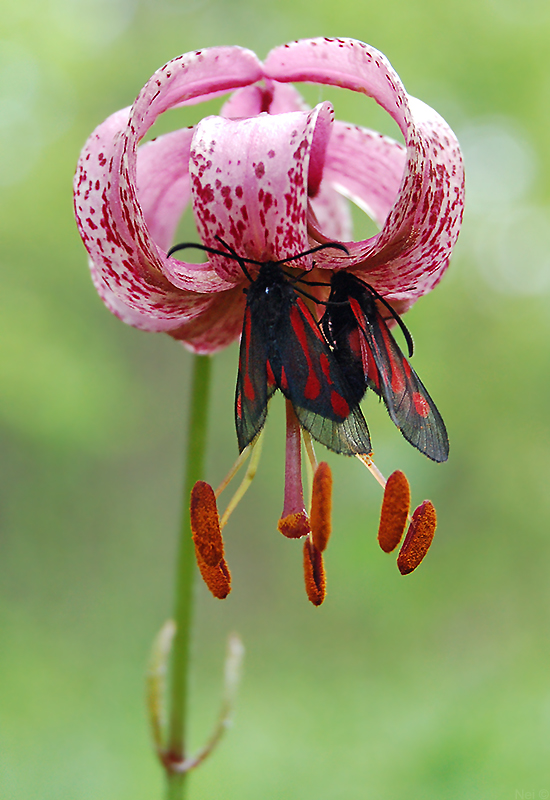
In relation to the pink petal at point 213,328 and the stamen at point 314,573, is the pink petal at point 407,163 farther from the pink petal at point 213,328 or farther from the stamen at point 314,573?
the stamen at point 314,573

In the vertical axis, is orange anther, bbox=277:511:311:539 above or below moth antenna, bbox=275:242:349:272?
below

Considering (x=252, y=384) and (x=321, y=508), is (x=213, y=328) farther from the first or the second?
(x=321, y=508)

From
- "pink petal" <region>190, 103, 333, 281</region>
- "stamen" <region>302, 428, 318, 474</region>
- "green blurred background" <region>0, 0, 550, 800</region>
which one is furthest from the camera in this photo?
"green blurred background" <region>0, 0, 550, 800</region>

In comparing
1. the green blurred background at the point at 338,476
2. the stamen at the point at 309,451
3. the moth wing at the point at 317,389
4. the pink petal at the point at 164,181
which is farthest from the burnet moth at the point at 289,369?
the green blurred background at the point at 338,476

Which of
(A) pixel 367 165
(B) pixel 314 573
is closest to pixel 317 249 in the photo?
(A) pixel 367 165

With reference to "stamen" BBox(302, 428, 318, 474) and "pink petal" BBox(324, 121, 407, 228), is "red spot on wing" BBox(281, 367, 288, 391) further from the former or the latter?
"pink petal" BBox(324, 121, 407, 228)

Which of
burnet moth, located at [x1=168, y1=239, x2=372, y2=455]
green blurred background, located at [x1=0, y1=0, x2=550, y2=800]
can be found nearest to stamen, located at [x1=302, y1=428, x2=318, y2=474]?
burnet moth, located at [x1=168, y1=239, x2=372, y2=455]
